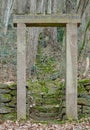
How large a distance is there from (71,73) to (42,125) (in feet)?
4.82

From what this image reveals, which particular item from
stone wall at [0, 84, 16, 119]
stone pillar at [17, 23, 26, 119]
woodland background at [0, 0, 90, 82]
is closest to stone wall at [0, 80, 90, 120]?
stone wall at [0, 84, 16, 119]

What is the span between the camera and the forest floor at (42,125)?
8.03m

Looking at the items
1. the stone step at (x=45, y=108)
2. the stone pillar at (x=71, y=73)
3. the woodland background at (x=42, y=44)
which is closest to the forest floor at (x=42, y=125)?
the stone pillar at (x=71, y=73)

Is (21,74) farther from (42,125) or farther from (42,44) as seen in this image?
(42,44)

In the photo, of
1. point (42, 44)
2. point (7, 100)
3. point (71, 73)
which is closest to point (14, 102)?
point (7, 100)

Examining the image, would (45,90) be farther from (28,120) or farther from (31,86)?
(28,120)

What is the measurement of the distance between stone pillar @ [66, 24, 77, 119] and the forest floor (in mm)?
431

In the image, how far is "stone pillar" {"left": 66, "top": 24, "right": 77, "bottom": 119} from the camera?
911 centimetres

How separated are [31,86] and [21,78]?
1222mm

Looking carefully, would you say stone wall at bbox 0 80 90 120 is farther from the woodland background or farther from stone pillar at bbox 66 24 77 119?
the woodland background

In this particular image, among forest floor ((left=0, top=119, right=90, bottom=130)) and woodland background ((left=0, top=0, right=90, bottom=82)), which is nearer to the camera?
forest floor ((left=0, top=119, right=90, bottom=130))

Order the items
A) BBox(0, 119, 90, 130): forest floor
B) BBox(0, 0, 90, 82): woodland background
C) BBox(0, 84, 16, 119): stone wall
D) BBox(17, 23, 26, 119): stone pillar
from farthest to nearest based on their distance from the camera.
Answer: BBox(0, 0, 90, 82): woodland background
BBox(0, 84, 16, 119): stone wall
BBox(17, 23, 26, 119): stone pillar
BBox(0, 119, 90, 130): forest floor

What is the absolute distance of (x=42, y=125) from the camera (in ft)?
27.7

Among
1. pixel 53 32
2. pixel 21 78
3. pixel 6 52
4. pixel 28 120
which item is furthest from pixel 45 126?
pixel 53 32
